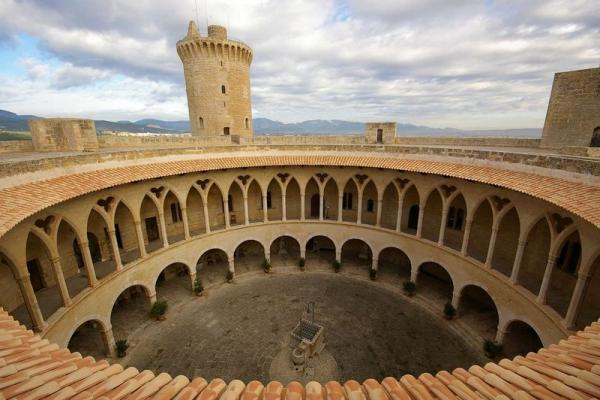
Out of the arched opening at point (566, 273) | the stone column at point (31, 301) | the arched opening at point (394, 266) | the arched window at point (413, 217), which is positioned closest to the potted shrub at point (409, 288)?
the arched opening at point (394, 266)

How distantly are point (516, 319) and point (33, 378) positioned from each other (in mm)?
18407

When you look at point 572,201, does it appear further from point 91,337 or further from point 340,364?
point 91,337

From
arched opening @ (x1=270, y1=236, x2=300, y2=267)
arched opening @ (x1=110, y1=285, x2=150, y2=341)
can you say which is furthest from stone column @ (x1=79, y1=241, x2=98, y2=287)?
arched opening @ (x1=270, y1=236, x2=300, y2=267)

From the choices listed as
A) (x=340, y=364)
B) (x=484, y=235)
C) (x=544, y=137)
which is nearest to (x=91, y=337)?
(x=340, y=364)

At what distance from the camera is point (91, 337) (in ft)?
55.0

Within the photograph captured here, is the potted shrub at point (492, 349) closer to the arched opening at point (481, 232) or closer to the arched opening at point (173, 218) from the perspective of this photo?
the arched opening at point (481, 232)

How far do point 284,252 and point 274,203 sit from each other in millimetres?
4765

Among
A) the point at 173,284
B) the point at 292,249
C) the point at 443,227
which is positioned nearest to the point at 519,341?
the point at 443,227

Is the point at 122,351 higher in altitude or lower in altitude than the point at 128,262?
lower

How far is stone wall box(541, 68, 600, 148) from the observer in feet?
61.0

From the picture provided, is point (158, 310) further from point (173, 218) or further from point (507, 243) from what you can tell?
point (507, 243)

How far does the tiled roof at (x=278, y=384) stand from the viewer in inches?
146

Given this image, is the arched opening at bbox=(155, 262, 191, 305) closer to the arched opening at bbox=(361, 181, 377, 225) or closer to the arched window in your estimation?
the arched opening at bbox=(361, 181, 377, 225)

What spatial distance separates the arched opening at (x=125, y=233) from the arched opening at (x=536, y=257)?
75.8 ft
